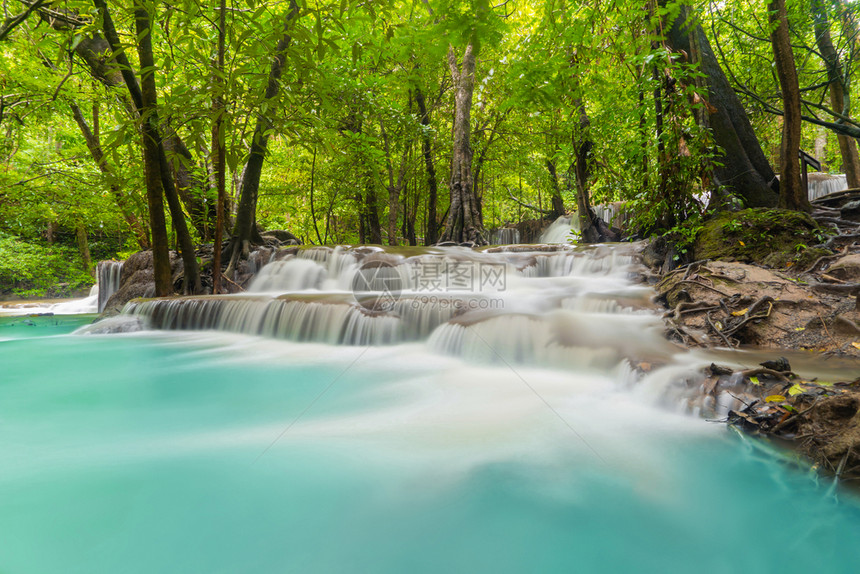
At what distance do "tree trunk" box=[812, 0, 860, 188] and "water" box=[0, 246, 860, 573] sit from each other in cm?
605

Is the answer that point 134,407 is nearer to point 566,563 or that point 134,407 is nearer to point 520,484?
point 520,484

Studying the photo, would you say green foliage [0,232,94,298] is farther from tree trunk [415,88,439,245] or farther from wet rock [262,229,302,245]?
tree trunk [415,88,439,245]

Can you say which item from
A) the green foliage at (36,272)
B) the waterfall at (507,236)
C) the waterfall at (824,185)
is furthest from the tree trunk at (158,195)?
the waterfall at (824,185)

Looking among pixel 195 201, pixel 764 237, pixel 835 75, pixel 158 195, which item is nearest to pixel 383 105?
pixel 195 201

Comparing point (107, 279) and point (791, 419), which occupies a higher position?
point (107, 279)

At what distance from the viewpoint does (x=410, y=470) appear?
194 centimetres

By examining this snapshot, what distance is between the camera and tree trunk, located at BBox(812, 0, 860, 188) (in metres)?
6.01

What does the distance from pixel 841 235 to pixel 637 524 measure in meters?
4.56

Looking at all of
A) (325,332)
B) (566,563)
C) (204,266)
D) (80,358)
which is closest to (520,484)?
(566,563)

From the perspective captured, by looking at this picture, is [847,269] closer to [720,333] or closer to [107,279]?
[720,333]

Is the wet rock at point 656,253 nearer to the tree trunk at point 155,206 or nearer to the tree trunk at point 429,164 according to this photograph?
the tree trunk at point 155,206

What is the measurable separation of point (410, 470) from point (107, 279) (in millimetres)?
9605

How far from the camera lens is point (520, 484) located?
1.81m

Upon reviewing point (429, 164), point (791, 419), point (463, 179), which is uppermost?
point (429, 164)
